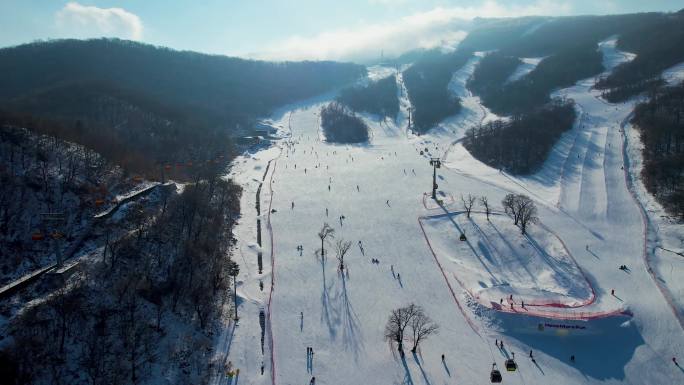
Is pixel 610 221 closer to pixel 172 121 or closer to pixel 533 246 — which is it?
pixel 533 246

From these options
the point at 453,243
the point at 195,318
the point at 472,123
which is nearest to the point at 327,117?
the point at 472,123

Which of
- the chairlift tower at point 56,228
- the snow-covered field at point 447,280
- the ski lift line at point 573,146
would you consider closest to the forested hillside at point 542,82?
the ski lift line at point 573,146

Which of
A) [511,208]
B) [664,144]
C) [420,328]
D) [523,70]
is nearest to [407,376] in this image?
[420,328]

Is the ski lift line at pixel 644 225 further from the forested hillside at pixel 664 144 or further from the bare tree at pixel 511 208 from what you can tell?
the bare tree at pixel 511 208

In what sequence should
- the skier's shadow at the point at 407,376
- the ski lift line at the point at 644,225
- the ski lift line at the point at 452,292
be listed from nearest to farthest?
1. the skier's shadow at the point at 407,376
2. the ski lift line at the point at 452,292
3. the ski lift line at the point at 644,225

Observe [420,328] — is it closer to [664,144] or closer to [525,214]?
[525,214]
